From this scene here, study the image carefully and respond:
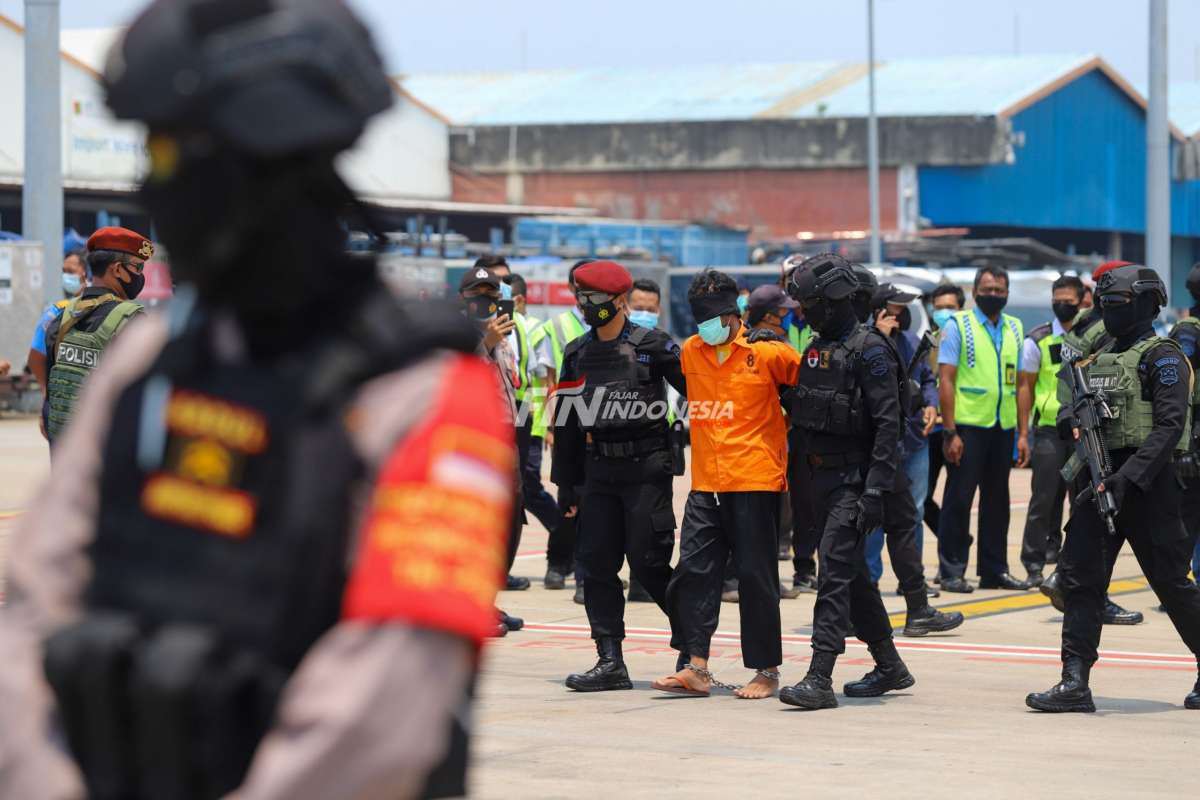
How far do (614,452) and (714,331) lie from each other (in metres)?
0.75

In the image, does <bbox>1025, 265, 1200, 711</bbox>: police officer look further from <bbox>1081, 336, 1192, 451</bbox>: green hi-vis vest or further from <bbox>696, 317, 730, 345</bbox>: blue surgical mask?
<bbox>696, 317, 730, 345</bbox>: blue surgical mask

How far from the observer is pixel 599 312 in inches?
384

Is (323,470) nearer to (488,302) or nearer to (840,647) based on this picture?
(840,647)

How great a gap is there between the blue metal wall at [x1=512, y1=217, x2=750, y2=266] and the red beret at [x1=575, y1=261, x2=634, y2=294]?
3116cm

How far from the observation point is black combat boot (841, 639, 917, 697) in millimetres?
9117

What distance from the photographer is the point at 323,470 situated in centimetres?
236

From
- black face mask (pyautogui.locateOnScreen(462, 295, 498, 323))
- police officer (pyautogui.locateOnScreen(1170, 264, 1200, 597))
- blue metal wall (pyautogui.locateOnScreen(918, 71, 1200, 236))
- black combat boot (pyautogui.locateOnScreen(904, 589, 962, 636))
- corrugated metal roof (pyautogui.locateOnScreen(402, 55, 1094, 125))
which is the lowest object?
black combat boot (pyautogui.locateOnScreen(904, 589, 962, 636))

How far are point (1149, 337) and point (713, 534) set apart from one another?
2107 millimetres

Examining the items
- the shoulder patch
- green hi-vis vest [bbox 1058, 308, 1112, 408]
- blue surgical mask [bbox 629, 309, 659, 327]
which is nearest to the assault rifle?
green hi-vis vest [bbox 1058, 308, 1112, 408]

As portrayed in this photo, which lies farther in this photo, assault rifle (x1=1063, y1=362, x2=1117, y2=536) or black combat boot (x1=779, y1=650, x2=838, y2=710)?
black combat boot (x1=779, y1=650, x2=838, y2=710)

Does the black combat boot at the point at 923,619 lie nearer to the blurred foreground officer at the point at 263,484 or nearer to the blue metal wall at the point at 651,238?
the blurred foreground officer at the point at 263,484

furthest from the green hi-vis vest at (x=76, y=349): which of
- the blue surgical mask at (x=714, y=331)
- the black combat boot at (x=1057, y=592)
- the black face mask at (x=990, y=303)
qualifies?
the black face mask at (x=990, y=303)

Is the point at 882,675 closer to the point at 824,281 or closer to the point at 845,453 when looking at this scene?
the point at 845,453

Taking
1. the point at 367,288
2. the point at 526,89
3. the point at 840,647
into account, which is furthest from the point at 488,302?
the point at 526,89
